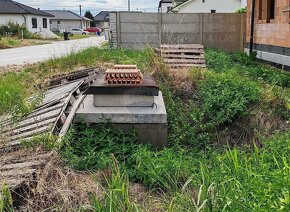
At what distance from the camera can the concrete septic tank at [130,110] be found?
4.89 m

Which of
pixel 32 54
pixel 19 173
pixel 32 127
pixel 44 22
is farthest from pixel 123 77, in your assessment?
pixel 44 22

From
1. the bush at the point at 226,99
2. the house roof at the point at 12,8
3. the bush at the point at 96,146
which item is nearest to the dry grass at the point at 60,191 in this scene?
the bush at the point at 96,146

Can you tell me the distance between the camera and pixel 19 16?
39844mm

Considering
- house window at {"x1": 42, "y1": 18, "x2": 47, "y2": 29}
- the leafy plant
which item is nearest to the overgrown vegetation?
the leafy plant

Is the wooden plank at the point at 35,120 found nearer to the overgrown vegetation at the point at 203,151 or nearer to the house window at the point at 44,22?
the overgrown vegetation at the point at 203,151

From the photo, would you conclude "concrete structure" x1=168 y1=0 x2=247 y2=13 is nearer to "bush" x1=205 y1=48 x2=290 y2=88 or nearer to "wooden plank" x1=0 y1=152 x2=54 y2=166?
"bush" x1=205 y1=48 x2=290 y2=88

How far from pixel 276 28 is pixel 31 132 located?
7.65 m

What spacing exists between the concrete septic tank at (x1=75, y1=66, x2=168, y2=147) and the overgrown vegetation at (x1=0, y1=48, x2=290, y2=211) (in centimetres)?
Result: 13

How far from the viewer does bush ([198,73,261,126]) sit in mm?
5684

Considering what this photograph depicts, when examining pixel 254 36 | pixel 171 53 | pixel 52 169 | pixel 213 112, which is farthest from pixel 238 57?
pixel 52 169

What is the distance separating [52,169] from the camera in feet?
11.3

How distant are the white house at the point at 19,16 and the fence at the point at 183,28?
27.6 m

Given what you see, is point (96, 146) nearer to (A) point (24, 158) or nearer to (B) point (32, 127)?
(B) point (32, 127)

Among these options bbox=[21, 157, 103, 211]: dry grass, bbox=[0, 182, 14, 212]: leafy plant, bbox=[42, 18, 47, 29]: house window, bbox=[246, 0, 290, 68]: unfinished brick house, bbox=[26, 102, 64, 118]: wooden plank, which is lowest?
bbox=[21, 157, 103, 211]: dry grass
